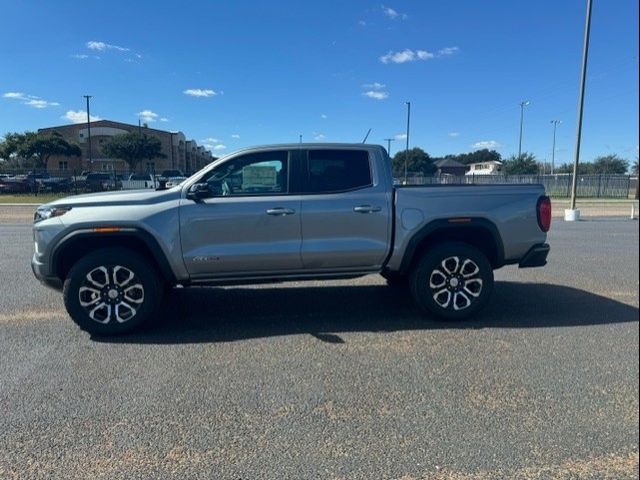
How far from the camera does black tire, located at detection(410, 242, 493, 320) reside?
16.2 ft

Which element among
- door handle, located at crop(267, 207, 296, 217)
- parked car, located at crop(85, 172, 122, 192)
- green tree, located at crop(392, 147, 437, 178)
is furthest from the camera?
green tree, located at crop(392, 147, 437, 178)

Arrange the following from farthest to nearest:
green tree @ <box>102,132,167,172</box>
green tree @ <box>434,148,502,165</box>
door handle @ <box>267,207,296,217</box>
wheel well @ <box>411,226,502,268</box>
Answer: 1. green tree @ <box>434,148,502,165</box>
2. green tree @ <box>102,132,167,172</box>
3. wheel well @ <box>411,226,502,268</box>
4. door handle @ <box>267,207,296,217</box>

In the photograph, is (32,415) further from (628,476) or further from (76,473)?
(628,476)

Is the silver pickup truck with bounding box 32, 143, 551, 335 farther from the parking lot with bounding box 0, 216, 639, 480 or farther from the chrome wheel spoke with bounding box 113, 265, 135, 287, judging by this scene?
the parking lot with bounding box 0, 216, 639, 480

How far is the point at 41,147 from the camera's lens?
183 feet

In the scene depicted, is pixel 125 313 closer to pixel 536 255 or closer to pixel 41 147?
pixel 536 255

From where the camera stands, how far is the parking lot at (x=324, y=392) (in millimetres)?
2617

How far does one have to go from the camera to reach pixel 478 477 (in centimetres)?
247

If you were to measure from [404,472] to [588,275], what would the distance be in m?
6.09

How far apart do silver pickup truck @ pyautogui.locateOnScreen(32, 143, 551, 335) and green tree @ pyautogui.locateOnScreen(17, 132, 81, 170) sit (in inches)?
2279

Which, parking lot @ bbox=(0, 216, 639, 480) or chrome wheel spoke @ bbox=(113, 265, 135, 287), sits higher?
chrome wheel spoke @ bbox=(113, 265, 135, 287)

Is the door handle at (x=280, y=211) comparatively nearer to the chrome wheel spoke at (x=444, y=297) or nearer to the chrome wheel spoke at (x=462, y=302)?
the chrome wheel spoke at (x=444, y=297)

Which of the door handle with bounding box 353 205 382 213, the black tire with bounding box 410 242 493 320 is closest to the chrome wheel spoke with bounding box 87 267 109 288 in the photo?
the door handle with bounding box 353 205 382 213

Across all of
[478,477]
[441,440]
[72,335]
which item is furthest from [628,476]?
[72,335]
